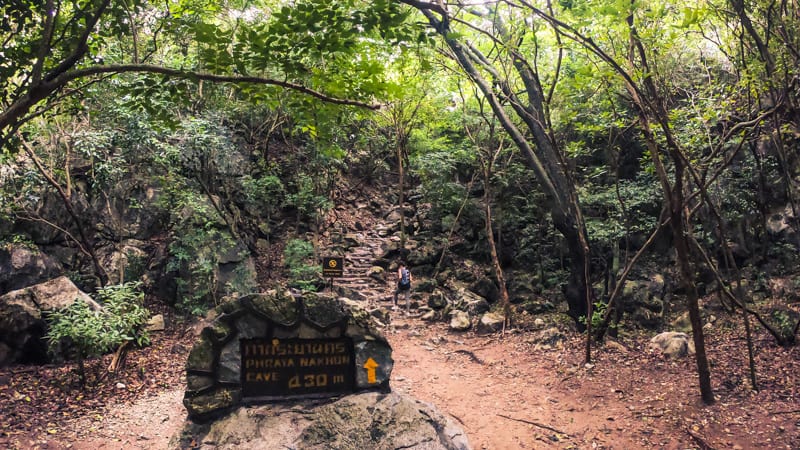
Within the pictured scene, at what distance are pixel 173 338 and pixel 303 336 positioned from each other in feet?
19.0

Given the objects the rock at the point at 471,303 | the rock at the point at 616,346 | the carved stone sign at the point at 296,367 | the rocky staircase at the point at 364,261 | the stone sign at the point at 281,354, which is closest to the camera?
the stone sign at the point at 281,354

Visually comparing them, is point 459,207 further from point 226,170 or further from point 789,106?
point 789,106

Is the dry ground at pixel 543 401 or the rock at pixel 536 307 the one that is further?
the rock at pixel 536 307

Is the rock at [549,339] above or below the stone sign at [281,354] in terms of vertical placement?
below

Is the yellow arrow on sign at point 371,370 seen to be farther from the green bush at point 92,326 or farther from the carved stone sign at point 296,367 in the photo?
the green bush at point 92,326

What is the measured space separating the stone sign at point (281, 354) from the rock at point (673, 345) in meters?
5.41

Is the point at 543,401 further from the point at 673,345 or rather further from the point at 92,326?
the point at 92,326

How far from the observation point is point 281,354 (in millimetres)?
4961

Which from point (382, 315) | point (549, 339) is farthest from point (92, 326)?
point (549, 339)

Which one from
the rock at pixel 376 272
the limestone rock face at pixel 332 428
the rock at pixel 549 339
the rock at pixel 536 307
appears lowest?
the limestone rock face at pixel 332 428

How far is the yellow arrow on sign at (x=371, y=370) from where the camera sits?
16.9ft

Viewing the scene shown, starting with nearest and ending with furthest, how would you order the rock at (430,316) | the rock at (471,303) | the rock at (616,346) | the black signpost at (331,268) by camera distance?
the rock at (616,346) → the black signpost at (331,268) → the rock at (471,303) → the rock at (430,316)

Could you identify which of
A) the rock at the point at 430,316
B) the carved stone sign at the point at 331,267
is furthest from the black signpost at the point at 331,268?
the rock at the point at 430,316

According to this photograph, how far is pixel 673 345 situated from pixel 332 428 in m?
6.34
